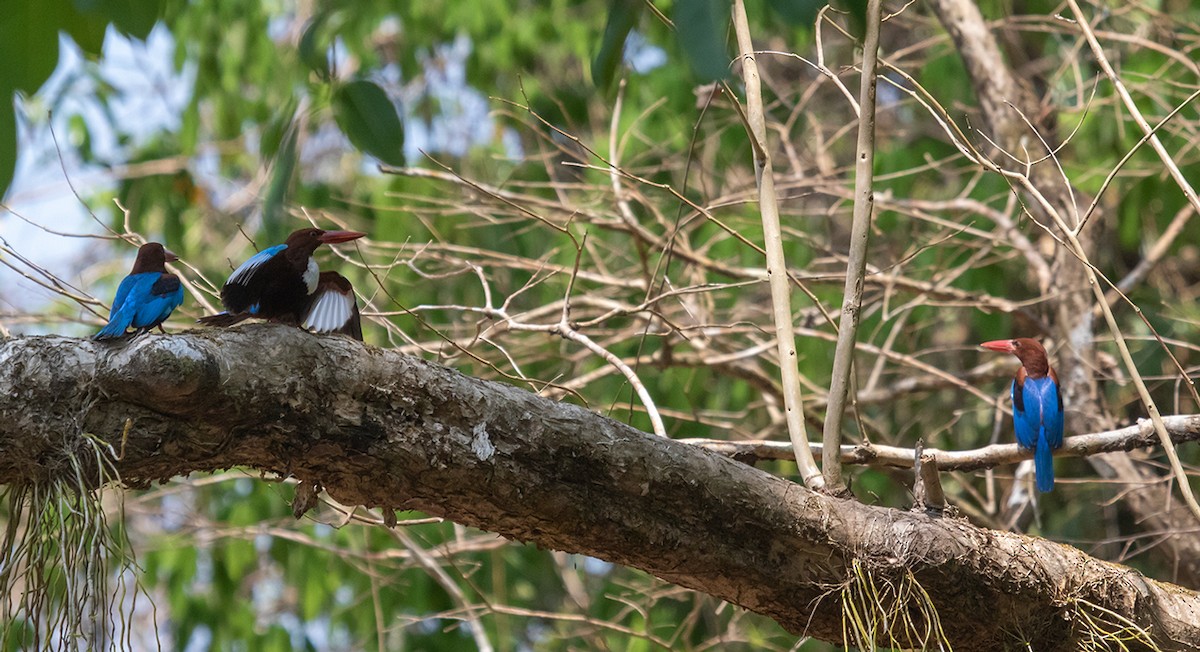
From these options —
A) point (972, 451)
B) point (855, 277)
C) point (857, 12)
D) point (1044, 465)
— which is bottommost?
point (1044, 465)

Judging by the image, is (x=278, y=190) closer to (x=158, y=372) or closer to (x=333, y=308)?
(x=158, y=372)

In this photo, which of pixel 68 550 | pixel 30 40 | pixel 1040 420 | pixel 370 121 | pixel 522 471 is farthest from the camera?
pixel 1040 420

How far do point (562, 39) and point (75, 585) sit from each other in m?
4.75

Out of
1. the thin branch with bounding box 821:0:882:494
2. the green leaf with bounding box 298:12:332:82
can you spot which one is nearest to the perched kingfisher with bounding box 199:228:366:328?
the thin branch with bounding box 821:0:882:494

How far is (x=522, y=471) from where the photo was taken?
77.9 inches

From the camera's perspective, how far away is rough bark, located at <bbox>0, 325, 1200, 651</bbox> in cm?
169

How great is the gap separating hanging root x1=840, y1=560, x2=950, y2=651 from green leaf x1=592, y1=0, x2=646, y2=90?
1.30 metres

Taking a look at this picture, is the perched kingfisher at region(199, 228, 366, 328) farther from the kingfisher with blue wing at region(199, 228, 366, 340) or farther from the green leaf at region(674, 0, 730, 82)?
the green leaf at region(674, 0, 730, 82)

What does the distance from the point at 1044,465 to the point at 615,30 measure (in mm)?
2896

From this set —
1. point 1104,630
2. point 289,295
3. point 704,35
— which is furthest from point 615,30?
point 1104,630

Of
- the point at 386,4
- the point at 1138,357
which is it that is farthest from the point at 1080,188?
the point at 386,4

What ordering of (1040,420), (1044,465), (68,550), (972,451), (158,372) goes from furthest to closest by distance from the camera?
(1040,420), (1044,465), (972,451), (68,550), (158,372)

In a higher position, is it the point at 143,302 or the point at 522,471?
the point at 143,302

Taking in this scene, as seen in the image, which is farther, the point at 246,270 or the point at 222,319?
the point at 246,270
